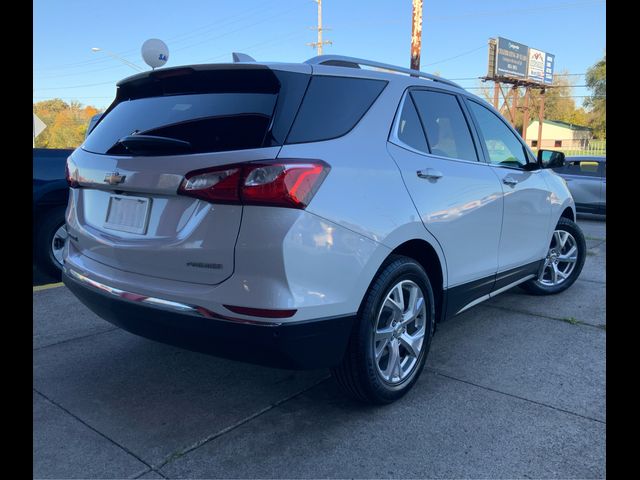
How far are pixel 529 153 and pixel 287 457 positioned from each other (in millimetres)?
3448

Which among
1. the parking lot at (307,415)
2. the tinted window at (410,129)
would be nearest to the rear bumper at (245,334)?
the parking lot at (307,415)

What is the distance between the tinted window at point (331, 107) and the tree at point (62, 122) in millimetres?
41859

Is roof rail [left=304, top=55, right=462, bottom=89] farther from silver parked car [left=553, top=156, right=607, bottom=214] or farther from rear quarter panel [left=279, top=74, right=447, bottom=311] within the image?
silver parked car [left=553, top=156, right=607, bottom=214]

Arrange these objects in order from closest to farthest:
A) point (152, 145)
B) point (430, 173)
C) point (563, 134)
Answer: point (152, 145) → point (430, 173) → point (563, 134)

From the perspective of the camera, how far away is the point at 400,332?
3012mm

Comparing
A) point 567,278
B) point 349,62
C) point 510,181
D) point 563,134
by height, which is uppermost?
point 563,134

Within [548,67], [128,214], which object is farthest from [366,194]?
[548,67]

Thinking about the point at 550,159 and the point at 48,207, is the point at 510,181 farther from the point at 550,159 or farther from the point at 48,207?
the point at 48,207

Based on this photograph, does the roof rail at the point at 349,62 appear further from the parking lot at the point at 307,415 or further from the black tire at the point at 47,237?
the black tire at the point at 47,237

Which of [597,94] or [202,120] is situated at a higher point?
[597,94]

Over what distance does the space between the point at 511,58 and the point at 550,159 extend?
40483mm

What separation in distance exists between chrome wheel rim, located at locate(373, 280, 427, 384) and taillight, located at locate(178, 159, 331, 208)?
848mm

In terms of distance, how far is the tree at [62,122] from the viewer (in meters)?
46.9

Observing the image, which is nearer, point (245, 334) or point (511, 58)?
point (245, 334)
